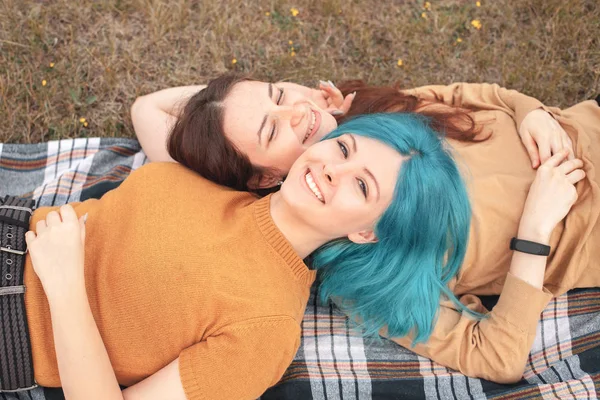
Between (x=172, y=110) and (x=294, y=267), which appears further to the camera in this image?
(x=172, y=110)

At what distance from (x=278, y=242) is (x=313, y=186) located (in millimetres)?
326

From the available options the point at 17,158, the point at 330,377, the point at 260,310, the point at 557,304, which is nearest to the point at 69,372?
the point at 260,310

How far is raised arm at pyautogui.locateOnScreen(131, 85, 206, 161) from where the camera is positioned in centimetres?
310

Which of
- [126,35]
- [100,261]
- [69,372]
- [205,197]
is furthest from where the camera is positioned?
[126,35]

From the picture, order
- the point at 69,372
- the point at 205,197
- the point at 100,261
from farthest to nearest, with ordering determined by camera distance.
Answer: the point at 205,197, the point at 100,261, the point at 69,372

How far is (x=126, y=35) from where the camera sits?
3.75 metres

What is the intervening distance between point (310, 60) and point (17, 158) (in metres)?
1.96

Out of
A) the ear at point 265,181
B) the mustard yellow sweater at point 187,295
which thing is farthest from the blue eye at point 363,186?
the ear at point 265,181

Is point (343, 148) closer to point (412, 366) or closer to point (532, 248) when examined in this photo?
point (532, 248)

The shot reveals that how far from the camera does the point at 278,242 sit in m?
2.42

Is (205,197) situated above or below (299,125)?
below

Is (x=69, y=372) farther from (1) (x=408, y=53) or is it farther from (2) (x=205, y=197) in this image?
(1) (x=408, y=53)

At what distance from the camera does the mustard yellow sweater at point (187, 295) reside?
7.20ft

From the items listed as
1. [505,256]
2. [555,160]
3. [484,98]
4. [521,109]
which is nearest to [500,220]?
[505,256]
